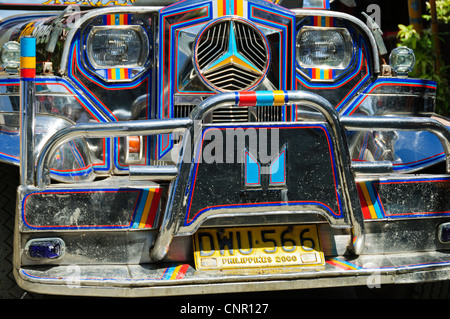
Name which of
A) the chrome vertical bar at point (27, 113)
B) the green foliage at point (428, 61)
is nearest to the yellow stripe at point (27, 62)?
the chrome vertical bar at point (27, 113)

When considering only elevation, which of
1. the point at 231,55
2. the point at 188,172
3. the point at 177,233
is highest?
the point at 231,55

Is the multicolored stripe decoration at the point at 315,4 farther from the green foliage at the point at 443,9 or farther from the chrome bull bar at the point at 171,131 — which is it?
the green foliage at the point at 443,9

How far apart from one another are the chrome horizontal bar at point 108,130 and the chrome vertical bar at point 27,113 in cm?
5

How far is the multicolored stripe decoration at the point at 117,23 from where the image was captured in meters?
3.16

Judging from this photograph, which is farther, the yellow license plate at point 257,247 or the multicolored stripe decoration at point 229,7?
the multicolored stripe decoration at point 229,7

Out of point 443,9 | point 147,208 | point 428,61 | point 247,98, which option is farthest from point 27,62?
point 443,9

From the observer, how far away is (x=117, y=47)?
321cm

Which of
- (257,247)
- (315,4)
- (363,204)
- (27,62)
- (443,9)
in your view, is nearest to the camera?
(27,62)

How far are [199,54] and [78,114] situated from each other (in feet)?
2.35

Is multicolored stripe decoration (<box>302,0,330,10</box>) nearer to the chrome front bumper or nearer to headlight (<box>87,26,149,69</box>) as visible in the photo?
headlight (<box>87,26,149,69</box>)

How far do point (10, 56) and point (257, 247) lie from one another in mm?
1724

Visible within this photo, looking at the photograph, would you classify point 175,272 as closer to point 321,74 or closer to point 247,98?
point 247,98
